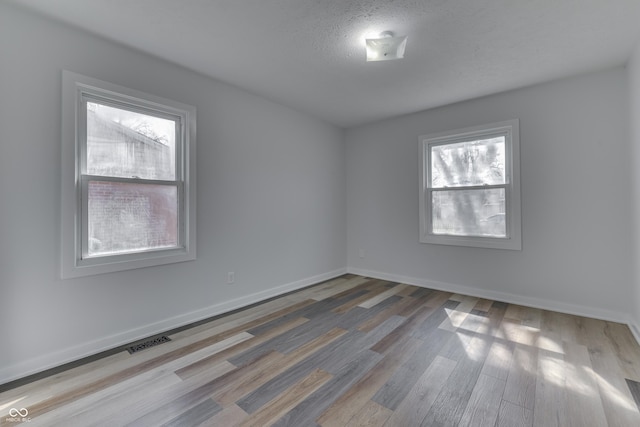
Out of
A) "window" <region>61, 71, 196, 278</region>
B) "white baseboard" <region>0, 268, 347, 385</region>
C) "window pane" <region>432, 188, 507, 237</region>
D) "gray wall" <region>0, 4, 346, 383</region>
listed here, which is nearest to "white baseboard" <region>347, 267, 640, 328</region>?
"window pane" <region>432, 188, 507, 237</region>

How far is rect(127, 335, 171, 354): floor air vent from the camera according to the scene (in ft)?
7.55

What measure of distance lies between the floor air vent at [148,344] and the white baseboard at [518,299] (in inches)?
121

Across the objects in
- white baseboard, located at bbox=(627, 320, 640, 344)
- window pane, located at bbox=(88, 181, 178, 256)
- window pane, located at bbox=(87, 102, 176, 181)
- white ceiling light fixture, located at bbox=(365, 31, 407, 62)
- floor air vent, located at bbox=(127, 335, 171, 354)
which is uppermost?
white ceiling light fixture, located at bbox=(365, 31, 407, 62)

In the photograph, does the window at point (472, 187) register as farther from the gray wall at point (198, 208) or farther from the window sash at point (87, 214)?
the window sash at point (87, 214)

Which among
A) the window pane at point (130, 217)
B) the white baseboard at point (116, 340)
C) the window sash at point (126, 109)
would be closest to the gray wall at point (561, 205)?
the white baseboard at point (116, 340)

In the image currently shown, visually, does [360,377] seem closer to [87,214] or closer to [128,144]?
[87,214]

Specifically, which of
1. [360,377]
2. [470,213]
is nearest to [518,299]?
[470,213]

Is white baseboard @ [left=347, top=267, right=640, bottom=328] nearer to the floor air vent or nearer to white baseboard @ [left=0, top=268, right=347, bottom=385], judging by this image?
white baseboard @ [left=0, top=268, right=347, bottom=385]

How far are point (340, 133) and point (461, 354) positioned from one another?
3.69m

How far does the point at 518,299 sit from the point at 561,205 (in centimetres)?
117

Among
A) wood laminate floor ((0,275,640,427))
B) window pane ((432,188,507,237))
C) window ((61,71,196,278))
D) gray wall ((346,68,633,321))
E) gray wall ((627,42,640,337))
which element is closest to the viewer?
wood laminate floor ((0,275,640,427))

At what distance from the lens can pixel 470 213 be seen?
12.1ft

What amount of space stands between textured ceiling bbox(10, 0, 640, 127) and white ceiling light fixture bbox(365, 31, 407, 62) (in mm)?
65

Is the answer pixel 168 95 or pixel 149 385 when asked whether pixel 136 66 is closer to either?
pixel 168 95
